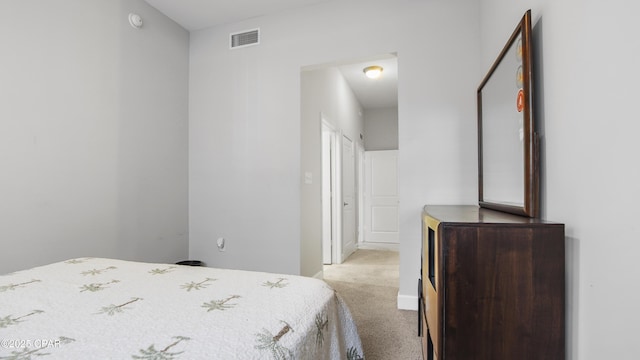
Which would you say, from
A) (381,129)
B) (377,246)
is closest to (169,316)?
(377,246)

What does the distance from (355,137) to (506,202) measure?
4.06m

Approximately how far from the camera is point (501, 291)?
103 cm

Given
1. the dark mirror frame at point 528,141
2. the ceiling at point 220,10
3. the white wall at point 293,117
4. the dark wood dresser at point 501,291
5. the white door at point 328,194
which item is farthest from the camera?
the white door at point 328,194

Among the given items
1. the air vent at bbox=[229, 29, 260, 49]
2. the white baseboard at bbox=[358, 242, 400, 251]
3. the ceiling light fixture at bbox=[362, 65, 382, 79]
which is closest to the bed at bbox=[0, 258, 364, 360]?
the air vent at bbox=[229, 29, 260, 49]

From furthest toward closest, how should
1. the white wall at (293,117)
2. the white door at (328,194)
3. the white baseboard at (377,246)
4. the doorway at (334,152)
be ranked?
the white baseboard at (377,246)
the white door at (328,194)
the doorway at (334,152)
the white wall at (293,117)

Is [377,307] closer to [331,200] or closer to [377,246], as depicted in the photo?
[331,200]

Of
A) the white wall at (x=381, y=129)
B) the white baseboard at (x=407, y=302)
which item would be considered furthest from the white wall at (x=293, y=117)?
the white wall at (x=381, y=129)

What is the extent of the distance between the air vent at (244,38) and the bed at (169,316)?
7.98ft

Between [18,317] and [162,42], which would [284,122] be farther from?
[18,317]

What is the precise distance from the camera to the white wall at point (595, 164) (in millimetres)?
746

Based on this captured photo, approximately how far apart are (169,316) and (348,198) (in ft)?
13.9

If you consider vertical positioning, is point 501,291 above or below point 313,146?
below

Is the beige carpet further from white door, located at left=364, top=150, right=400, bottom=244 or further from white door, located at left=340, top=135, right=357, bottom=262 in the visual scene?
white door, located at left=364, top=150, right=400, bottom=244

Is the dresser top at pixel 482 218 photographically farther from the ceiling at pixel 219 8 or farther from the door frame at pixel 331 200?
the door frame at pixel 331 200
